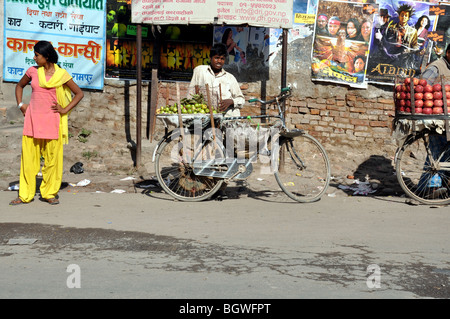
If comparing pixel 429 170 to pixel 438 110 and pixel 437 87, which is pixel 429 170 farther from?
pixel 437 87

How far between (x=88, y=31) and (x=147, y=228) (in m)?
4.67

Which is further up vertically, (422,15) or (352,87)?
(422,15)

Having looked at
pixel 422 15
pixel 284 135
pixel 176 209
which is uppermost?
pixel 422 15

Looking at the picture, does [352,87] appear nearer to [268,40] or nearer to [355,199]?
[268,40]

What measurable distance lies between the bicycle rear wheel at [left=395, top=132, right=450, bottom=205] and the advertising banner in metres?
2.51

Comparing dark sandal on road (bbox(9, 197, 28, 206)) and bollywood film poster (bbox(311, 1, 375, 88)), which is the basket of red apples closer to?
bollywood film poster (bbox(311, 1, 375, 88))

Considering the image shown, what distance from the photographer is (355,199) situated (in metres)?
6.95

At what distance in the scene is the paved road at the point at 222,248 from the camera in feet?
12.4

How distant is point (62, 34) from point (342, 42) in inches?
171

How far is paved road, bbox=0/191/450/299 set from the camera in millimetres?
3768

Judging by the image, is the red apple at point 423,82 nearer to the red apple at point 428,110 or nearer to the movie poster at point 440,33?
the red apple at point 428,110

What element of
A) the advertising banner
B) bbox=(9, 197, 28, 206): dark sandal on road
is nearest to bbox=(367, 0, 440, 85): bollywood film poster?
the advertising banner

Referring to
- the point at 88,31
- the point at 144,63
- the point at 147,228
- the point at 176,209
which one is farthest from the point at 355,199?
Result: the point at 88,31
